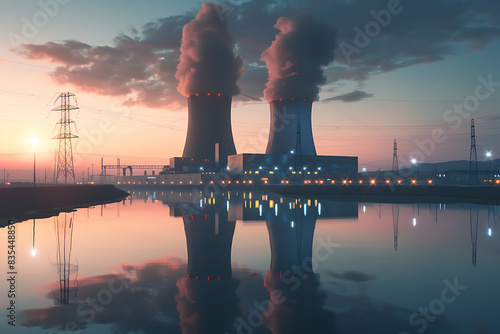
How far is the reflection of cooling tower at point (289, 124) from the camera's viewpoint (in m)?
62.1

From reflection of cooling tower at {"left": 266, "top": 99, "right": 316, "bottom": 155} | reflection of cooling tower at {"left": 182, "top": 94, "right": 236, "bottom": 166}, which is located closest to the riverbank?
reflection of cooling tower at {"left": 182, "top": 94, "right": 236, "bottom": 166}

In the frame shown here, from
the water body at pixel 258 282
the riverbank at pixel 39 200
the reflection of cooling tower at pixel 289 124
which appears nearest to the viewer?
the water body at pixel 258 282

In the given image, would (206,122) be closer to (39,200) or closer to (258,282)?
(39,200)

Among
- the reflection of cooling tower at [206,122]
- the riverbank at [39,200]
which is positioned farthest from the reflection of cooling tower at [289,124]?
the riverbank at [39,200]

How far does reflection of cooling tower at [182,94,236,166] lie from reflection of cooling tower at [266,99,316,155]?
8.94m

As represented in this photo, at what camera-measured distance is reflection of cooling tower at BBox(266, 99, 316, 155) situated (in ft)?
204

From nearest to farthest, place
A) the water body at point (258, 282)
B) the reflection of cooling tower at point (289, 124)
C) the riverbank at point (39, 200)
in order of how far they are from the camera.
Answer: the water body at point (258, 282), the riverbank at point (39, 200), the reflection of cooling tower at point (289, 124)

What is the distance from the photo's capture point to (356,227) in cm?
1636

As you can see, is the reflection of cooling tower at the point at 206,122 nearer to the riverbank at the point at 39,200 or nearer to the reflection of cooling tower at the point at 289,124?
the reflection of cooling tower at the point at 289,124

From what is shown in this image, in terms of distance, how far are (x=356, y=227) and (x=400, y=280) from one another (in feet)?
29.0

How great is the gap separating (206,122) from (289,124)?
1499cm

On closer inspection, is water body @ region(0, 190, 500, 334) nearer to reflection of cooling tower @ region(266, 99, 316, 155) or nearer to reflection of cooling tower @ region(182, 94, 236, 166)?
reflection of cooling tower @ region(266, 99, 316, 155)

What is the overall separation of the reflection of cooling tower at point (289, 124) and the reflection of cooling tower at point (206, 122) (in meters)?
8.94

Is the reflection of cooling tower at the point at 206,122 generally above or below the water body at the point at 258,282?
above
